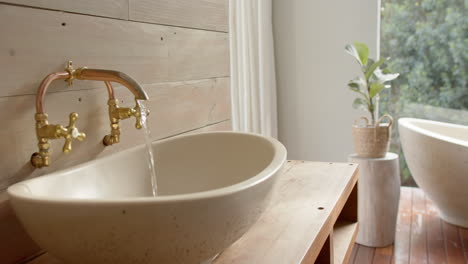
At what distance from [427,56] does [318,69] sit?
75 cm

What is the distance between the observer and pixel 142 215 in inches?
22.5

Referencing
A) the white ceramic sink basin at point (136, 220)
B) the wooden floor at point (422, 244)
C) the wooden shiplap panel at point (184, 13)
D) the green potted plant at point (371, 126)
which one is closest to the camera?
the white ceramic sink basin at point (136, 220)

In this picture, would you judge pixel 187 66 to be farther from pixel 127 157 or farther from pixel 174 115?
pixel 127 157

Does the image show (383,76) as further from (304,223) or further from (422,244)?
(304,223)

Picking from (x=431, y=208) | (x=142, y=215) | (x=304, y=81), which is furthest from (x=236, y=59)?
(x=142, y=215)

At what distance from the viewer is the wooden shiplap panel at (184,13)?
114cm

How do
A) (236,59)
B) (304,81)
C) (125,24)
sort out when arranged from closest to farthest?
(125,24)
(236,59)
(304,81)

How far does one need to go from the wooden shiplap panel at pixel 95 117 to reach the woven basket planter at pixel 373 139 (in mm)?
1021

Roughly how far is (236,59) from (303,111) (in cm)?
97

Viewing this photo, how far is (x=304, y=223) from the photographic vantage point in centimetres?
97

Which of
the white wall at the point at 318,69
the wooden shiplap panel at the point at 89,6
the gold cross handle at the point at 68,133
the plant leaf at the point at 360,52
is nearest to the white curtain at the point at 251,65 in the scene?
the white wall at the point at 318,69

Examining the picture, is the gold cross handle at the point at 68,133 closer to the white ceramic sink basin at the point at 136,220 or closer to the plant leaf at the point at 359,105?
the white ceramic sink basin at the point at 136,220

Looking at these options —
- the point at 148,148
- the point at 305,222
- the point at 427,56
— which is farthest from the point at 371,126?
the point at 148,148

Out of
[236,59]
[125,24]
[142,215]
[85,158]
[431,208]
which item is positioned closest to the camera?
[142,215]
